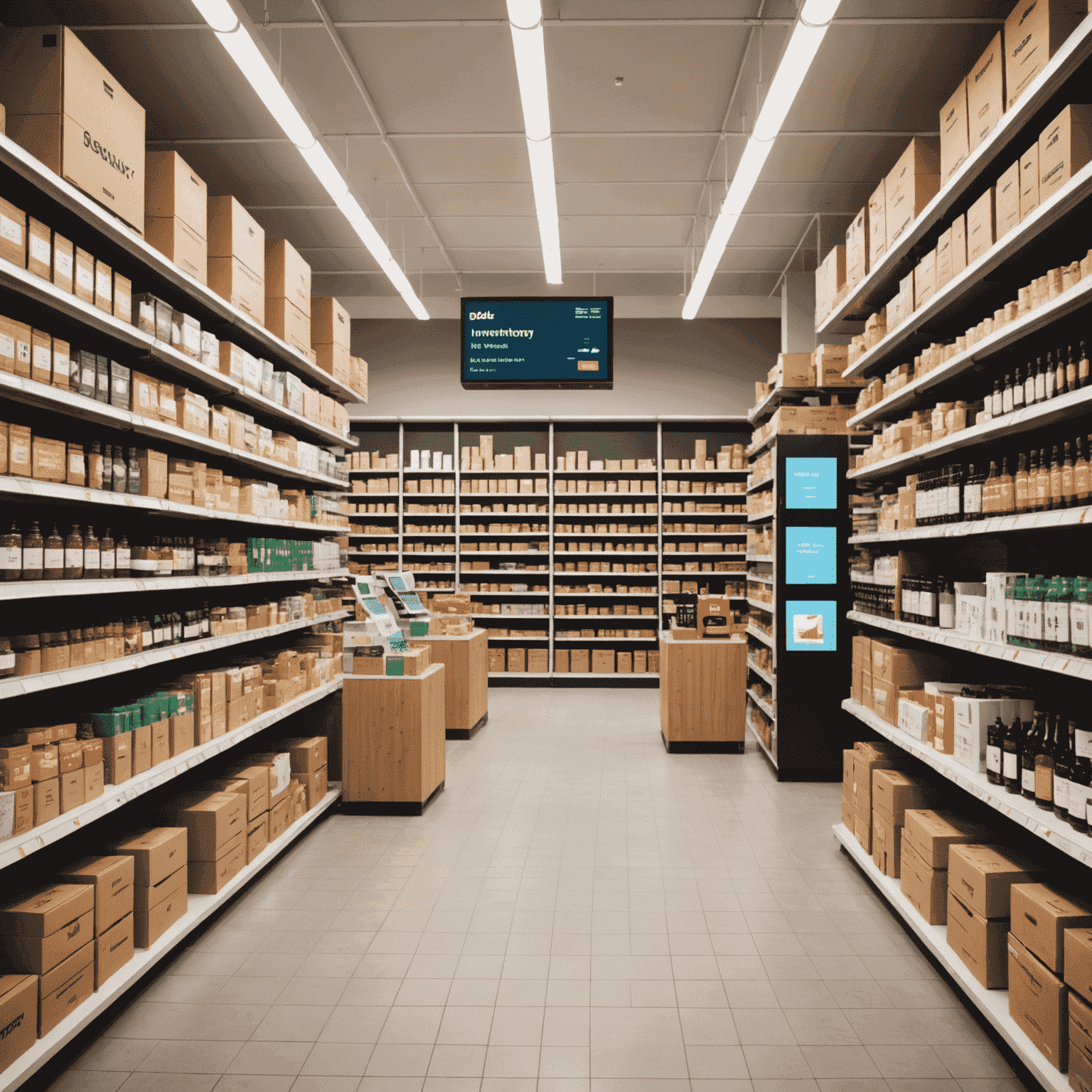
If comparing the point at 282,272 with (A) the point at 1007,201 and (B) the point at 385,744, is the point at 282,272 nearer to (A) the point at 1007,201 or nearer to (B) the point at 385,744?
(B) the point at 385,744

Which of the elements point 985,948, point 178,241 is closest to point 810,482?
point 985,948

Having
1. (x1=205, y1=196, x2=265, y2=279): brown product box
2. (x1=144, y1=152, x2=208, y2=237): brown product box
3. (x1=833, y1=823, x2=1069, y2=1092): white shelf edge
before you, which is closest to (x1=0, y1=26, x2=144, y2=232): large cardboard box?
(x1=144, y1=152, x2=208, y2=237): brown product box

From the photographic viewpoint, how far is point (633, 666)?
998cm

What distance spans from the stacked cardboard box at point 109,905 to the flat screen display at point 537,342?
4.94 meters

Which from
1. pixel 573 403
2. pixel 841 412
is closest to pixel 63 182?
pixel 841 412

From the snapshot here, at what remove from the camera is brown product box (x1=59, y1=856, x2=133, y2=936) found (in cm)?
261

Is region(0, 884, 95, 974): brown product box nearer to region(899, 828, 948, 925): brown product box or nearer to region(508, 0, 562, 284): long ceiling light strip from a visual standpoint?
region(899, 828, 948, 925): brown product box

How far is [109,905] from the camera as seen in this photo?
2670mm

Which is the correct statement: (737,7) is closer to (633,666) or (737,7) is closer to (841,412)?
(841,412)

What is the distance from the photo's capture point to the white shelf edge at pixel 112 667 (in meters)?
2.37

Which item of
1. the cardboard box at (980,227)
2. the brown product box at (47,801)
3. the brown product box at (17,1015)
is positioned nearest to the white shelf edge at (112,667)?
the brown product box at (47,801)

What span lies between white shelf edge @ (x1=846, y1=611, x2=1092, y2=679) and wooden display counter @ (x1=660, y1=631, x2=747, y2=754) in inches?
96.1

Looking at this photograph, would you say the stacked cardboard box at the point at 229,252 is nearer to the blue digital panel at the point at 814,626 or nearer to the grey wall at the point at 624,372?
the blue digital panel at the point at 814,626

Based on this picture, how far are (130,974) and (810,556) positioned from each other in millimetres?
4835
